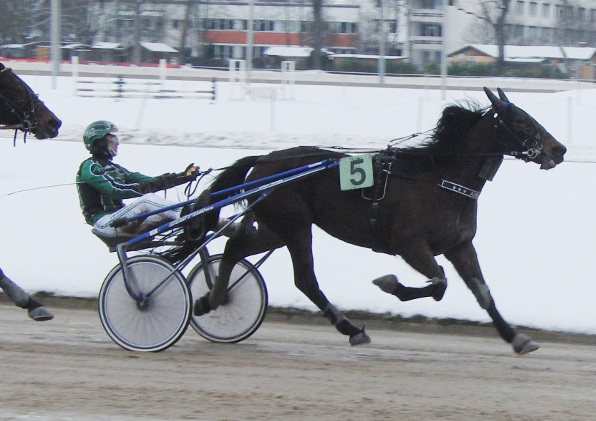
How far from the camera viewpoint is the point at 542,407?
5102 mm

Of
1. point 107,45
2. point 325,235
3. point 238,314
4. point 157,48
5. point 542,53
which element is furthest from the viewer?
point 157,48

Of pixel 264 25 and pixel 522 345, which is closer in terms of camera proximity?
pixel 522 345

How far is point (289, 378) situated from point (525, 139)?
83.9 inches

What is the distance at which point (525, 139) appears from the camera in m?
6.42

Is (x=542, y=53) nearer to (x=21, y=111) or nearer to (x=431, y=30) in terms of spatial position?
(x=431, y=30)

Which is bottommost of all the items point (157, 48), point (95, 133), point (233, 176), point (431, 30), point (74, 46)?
point (233, 176)

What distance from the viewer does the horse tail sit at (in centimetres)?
690

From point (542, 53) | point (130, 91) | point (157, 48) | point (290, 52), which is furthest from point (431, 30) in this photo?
point (130, 91)

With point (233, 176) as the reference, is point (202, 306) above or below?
below

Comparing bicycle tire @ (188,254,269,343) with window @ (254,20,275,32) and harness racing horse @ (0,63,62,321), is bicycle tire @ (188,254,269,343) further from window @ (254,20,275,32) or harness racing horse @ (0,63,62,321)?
window @ (254,20,275,32)

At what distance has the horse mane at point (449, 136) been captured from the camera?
6.57 m

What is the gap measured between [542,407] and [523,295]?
3107 millimetres

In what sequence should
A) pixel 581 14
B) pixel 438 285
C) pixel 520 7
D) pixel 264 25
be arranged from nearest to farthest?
pixel 438 285, pixel 581 14, pixel 264 25, pixel 520 7

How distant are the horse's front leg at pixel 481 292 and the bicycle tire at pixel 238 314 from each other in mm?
1302
